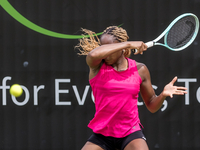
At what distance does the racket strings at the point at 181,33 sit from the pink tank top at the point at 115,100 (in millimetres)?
737

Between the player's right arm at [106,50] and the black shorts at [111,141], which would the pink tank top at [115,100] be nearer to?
the black shorts at [111,141]

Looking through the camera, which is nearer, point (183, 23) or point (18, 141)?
point (183, 23)

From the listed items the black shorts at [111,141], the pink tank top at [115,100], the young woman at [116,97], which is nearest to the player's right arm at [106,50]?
the young woman at [116,97]

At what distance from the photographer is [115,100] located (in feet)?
7.68

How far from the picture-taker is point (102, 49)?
7.24 ft

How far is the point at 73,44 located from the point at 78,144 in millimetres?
1291

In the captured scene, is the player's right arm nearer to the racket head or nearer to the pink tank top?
the pink tank top

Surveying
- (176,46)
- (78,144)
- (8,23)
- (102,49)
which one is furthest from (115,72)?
(8,23)

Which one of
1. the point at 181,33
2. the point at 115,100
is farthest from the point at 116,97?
the point at 181,33

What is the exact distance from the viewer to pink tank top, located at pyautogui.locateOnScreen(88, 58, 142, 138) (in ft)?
7.70

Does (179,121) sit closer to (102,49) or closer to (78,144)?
(78,144)

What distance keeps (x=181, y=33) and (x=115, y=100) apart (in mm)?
1129

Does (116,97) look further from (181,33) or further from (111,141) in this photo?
(181,33)

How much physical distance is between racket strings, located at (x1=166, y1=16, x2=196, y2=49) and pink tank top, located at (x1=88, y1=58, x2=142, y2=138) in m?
0.74
